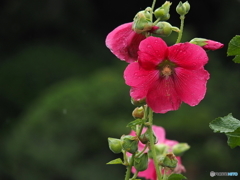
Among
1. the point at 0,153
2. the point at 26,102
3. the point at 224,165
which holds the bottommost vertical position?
the point at 224,165

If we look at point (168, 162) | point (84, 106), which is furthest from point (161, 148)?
point (84, 106)

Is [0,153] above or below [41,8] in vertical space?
below

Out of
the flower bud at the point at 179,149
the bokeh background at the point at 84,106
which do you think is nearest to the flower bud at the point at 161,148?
the flower bud at the point at 179,149

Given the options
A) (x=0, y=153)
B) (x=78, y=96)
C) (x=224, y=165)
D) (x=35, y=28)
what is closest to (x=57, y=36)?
(x=35, y=28)

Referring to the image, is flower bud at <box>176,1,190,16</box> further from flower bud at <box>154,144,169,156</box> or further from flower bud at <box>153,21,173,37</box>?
flower bud at <box>154,144,169,156</box>

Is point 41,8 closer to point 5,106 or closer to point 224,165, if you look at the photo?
point 5,106

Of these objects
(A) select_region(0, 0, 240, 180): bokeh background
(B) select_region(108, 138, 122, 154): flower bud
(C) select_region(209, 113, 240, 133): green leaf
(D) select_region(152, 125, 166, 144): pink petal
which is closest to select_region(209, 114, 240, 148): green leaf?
(C) select_region(209, 113, 240, 133): green leaf

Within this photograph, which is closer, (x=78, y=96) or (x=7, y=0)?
(x=78, y=96)

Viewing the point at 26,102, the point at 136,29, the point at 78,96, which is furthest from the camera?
the point at 26,102

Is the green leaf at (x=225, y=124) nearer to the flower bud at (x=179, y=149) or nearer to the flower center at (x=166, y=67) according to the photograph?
the flower center at (x=166, y=67)
